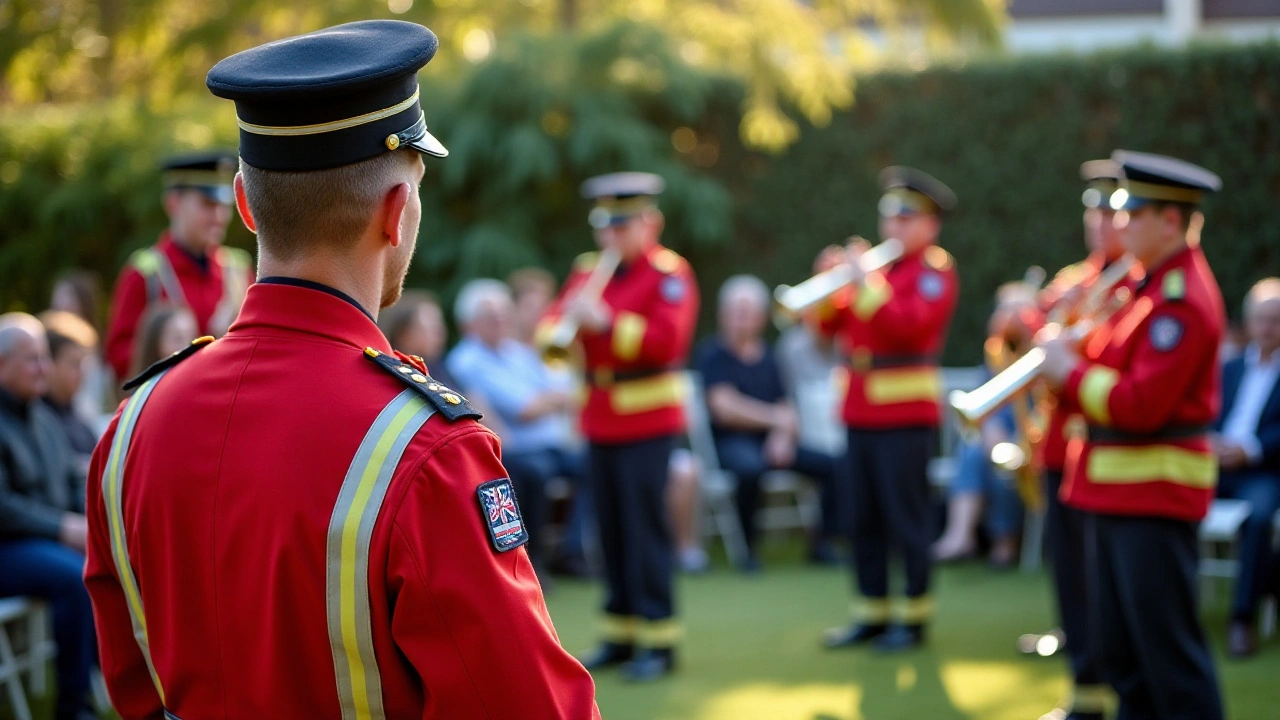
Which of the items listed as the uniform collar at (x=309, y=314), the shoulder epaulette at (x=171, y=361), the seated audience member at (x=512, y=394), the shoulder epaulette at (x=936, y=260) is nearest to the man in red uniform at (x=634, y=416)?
the shoulder epaulette at (x=936, y=260)

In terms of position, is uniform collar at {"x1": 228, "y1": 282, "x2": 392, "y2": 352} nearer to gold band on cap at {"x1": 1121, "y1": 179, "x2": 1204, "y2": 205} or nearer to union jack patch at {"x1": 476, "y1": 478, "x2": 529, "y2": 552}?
union jack patch at {"x1": 476, "y1": 478, "x2": 529, "y2": 552}

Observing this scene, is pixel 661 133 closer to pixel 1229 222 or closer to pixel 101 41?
pixel 1229 222

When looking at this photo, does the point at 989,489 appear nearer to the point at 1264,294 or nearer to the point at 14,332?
the point at 1264,294

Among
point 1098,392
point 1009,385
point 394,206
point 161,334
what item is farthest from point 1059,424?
point 394,206

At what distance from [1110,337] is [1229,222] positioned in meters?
4.98

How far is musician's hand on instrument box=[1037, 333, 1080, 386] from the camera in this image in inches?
160

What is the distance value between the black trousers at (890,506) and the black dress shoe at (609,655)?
1.18 metres

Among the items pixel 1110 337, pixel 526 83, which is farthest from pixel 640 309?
pixel 526 83

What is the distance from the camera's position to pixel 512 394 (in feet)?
25.4

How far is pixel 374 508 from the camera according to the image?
1.42 m

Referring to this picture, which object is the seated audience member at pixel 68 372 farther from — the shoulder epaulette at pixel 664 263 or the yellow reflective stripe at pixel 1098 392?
the yellow reflective stripe at pixel 1098 392

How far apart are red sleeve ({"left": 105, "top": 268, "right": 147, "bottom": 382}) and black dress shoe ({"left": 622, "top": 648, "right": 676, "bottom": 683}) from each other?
2487 millimetres

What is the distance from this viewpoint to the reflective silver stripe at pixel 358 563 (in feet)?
4.66

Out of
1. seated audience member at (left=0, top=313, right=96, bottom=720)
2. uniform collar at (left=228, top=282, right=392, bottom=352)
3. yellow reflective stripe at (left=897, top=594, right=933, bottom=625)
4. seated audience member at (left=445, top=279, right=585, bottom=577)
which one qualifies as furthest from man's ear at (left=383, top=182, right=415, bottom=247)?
seated audience member at (left=445, top=279, right=585, bottom=577)
